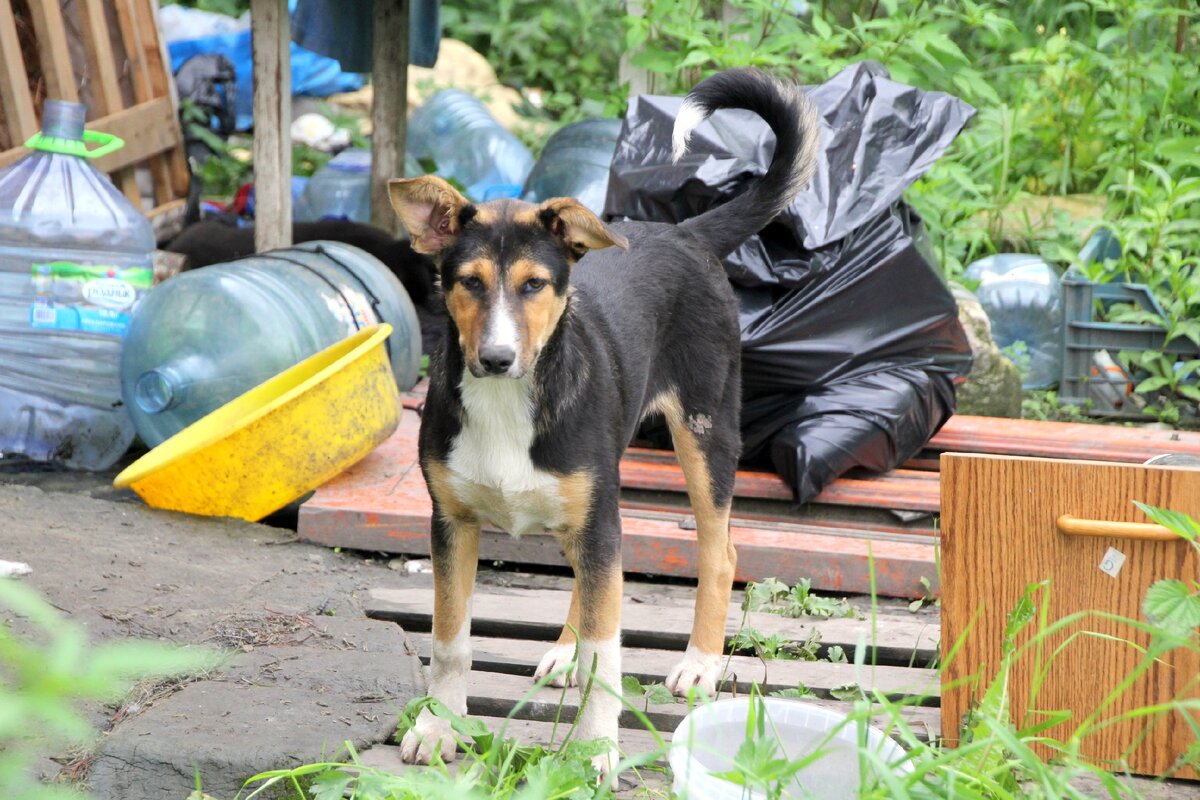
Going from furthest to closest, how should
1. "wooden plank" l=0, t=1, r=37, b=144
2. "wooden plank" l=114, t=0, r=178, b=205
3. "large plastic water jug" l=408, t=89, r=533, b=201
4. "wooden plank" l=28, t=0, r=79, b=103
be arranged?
"large plastic water jug" l=408, t=89, r=533, b=201 < "wooden plank" l=114, t=0, r=178, b=205 < "wooden plank" l=28, t=0, r=79, b=103 < "wooden plank" l=0, t=1, r=37, b=144

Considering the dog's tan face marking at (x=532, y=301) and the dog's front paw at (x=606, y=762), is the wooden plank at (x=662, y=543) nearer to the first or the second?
the dog's front paw at (x=606, y=762)

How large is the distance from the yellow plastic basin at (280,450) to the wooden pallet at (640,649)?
1.93 feet

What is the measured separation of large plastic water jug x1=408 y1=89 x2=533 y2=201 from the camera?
774 cm

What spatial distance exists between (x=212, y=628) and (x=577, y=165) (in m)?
4.01

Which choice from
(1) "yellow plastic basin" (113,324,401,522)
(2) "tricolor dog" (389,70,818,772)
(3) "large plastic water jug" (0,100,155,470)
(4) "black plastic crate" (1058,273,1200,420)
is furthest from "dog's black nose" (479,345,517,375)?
(4) "black plastic crate" (1058,273,1200,420)

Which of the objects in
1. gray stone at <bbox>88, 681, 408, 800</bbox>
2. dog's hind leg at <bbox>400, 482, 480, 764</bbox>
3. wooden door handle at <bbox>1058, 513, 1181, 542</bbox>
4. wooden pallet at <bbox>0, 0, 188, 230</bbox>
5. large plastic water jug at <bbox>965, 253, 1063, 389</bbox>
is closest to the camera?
wooden door handle at <bbox>1058, 513, 1181, 542</bbox>

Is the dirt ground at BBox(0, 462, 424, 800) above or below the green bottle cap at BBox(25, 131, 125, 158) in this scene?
below

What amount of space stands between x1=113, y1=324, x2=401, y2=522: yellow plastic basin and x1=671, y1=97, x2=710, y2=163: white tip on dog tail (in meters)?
1.54

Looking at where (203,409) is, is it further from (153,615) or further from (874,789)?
(874,789)

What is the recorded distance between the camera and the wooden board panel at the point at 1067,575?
2361 mm

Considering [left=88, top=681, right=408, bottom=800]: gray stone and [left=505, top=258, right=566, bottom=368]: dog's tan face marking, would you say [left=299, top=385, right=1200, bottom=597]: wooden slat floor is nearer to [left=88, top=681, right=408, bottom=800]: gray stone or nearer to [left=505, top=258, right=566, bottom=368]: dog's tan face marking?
[left=88, top=681, right=408, bottom=800]: gray stone

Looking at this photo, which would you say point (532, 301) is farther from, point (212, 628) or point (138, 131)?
point (138, 131)

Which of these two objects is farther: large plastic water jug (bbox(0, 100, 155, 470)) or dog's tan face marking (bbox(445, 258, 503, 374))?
large plastic water jug (bbox(0, 100, 155, 470))

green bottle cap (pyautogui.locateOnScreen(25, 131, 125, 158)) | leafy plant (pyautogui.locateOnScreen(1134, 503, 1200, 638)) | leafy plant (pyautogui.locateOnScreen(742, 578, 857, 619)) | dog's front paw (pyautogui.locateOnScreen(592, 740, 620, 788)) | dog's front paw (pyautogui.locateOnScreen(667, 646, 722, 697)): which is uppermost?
green bottle cap (pyautogui.locateOnScreen(25, 131, 125, 158))
